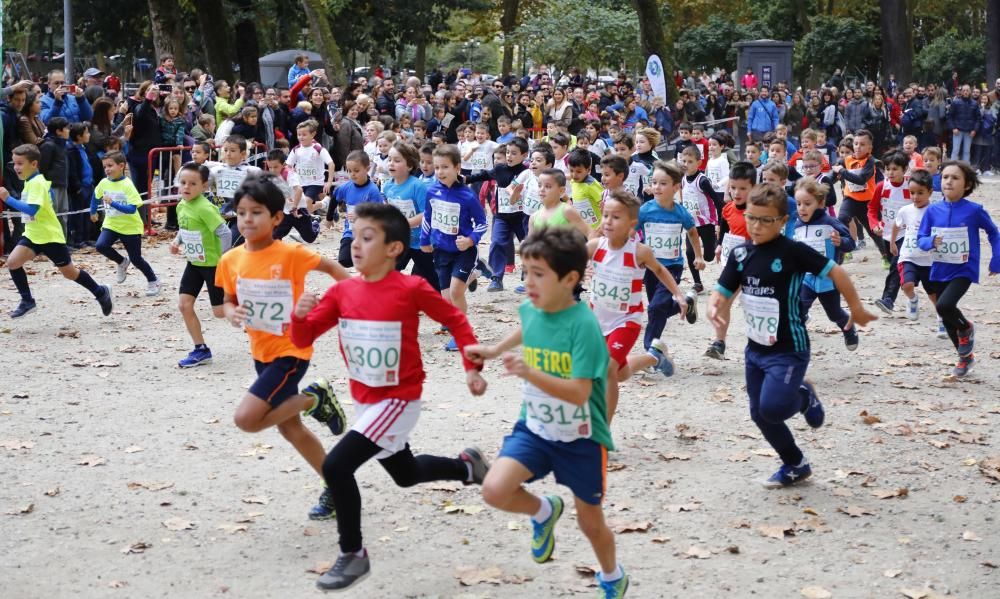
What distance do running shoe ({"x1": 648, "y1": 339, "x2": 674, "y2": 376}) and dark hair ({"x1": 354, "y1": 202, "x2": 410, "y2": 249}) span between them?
12.5ft

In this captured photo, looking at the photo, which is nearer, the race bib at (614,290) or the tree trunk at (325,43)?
the race bib at (614,290)

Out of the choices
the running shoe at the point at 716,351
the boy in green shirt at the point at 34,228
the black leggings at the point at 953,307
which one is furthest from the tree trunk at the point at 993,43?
the boy in green shirt at the point at 34,228

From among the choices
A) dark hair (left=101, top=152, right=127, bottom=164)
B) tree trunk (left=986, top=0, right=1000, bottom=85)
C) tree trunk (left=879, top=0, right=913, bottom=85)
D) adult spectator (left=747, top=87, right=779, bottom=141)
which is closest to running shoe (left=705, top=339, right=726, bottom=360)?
dark hair (left=101, top=152, right=127, bottom=164)

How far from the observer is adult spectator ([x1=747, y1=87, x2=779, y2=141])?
30750 millimetres

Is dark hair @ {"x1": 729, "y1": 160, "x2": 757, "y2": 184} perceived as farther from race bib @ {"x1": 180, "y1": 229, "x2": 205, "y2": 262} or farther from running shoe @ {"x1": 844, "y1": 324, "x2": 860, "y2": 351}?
race bib @ {"x1": 180, "y1": 229, "x2": 205, "y2": 262}

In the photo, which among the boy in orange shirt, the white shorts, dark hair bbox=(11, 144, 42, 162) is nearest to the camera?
the white shorts

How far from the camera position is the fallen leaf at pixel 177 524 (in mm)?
6481

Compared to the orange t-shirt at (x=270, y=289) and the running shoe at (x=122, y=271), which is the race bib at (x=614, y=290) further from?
the running shoe at (x=122, y=271)

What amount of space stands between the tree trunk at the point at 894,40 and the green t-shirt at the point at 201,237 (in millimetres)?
38264

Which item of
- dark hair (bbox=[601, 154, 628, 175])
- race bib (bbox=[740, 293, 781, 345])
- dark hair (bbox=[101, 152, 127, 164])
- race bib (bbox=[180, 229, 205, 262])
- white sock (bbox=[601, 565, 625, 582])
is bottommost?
white sock (bbox=[601, 565, 625, 582])

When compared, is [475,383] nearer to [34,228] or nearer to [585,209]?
[585,209]

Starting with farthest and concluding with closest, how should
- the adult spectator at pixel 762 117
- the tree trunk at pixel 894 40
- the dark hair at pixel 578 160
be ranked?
the tree trunk at pixel 894 40, the adult spectator at pixel 762 117, the dark hair at pixel 578 160

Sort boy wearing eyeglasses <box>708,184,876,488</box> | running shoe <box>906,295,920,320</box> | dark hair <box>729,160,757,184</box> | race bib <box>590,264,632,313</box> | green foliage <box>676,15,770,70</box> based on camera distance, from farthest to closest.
Answer: green foliage <box>676,15,770,70</box> → running shoe <box>906,295,920,320</box> → dark hair <box>729,160,757,184</box> → race bib <box>590,264,632,313</box> → boy wearing eyeglasses <box>708,184,876,488</box>

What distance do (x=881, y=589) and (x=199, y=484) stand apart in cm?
373
